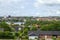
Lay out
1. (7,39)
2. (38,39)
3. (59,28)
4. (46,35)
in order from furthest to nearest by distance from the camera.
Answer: (59,28) → (46,35) → (38,39) → (7,39)

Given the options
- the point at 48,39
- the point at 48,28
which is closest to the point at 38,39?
the point at 48,39

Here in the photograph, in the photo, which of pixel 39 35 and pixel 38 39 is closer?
pixel 38 39

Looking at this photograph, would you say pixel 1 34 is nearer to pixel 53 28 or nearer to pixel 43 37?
pixel 43 37

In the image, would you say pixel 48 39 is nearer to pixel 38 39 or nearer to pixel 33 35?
pixel 38 39

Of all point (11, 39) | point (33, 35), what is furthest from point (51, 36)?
point (11, 39)

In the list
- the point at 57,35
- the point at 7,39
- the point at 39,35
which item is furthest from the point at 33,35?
the point at 7,39

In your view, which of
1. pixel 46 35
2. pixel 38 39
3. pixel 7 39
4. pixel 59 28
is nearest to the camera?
pixel 7 39

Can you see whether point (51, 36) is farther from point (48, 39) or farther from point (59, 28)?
point (59, 28)

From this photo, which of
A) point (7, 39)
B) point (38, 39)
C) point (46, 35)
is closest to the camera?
point (7, 39)

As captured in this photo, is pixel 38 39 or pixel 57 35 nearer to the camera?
pixel 38 39
